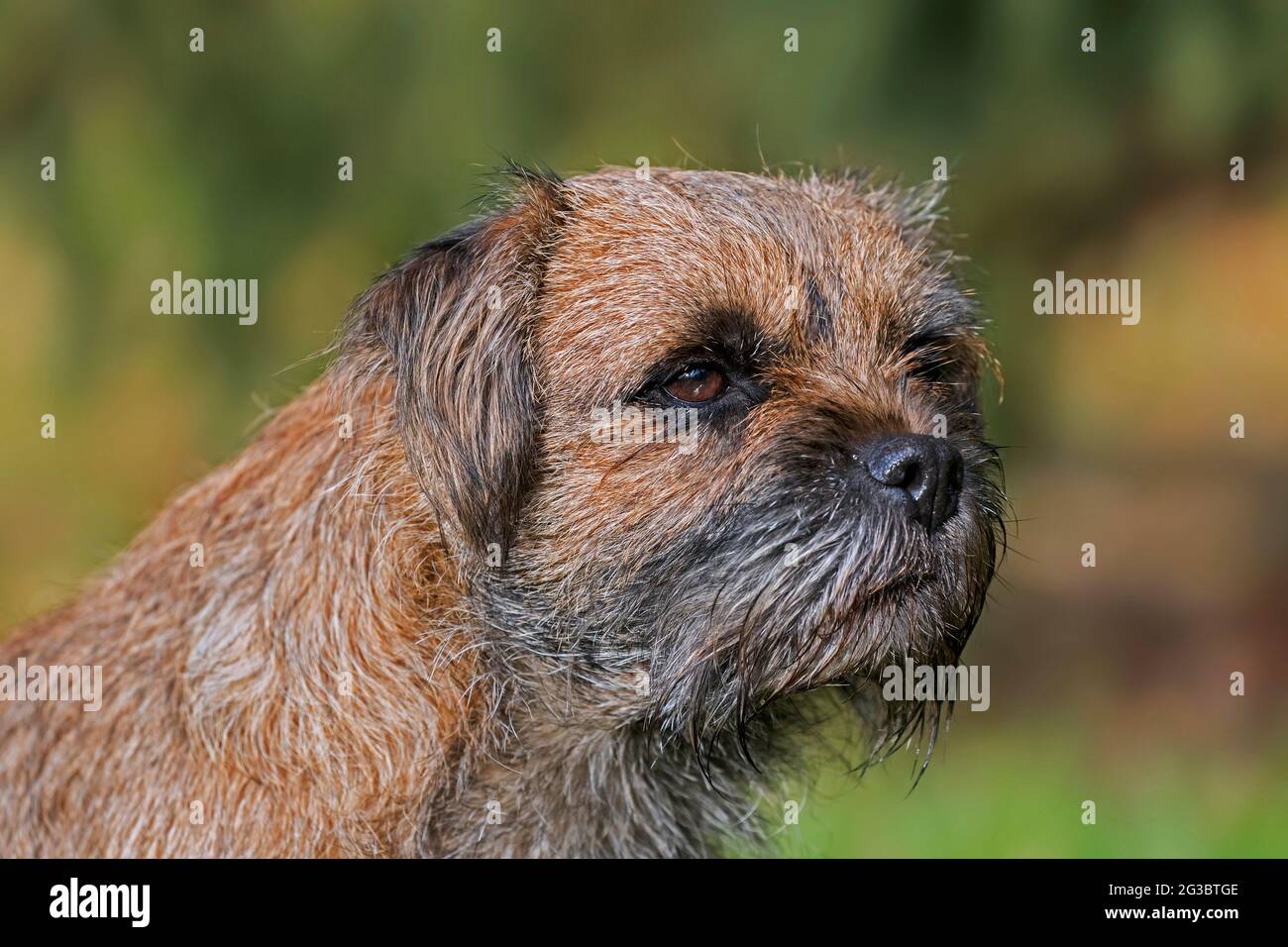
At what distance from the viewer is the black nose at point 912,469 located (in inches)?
125

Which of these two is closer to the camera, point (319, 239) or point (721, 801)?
point (721, 801)

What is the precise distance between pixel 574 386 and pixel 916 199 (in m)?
1.88

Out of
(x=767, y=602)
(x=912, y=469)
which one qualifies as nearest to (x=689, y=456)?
(x=767, y=602)

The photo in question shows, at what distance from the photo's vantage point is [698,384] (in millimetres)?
3389

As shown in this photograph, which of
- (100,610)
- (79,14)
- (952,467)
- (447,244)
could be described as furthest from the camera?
(79,14)

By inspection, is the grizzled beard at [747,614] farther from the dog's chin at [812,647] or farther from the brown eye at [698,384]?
the brown eye at [698,384]

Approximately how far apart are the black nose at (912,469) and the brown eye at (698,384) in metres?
0.42

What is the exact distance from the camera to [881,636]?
3.31 meters

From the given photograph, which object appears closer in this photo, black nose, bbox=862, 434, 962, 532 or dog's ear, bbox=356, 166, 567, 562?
black nose, bbox=862, 434, 962, 532

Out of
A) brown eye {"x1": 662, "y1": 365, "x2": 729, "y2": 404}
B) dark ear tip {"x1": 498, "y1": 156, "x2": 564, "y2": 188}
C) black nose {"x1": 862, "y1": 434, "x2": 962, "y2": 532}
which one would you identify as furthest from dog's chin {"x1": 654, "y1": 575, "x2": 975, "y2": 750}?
dark ear tip {"x1": 498, "y1": 156, "x2": 564, "y2": 188}

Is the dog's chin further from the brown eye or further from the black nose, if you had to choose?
the brown eye

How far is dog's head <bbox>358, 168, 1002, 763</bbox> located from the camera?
323 centimetres
